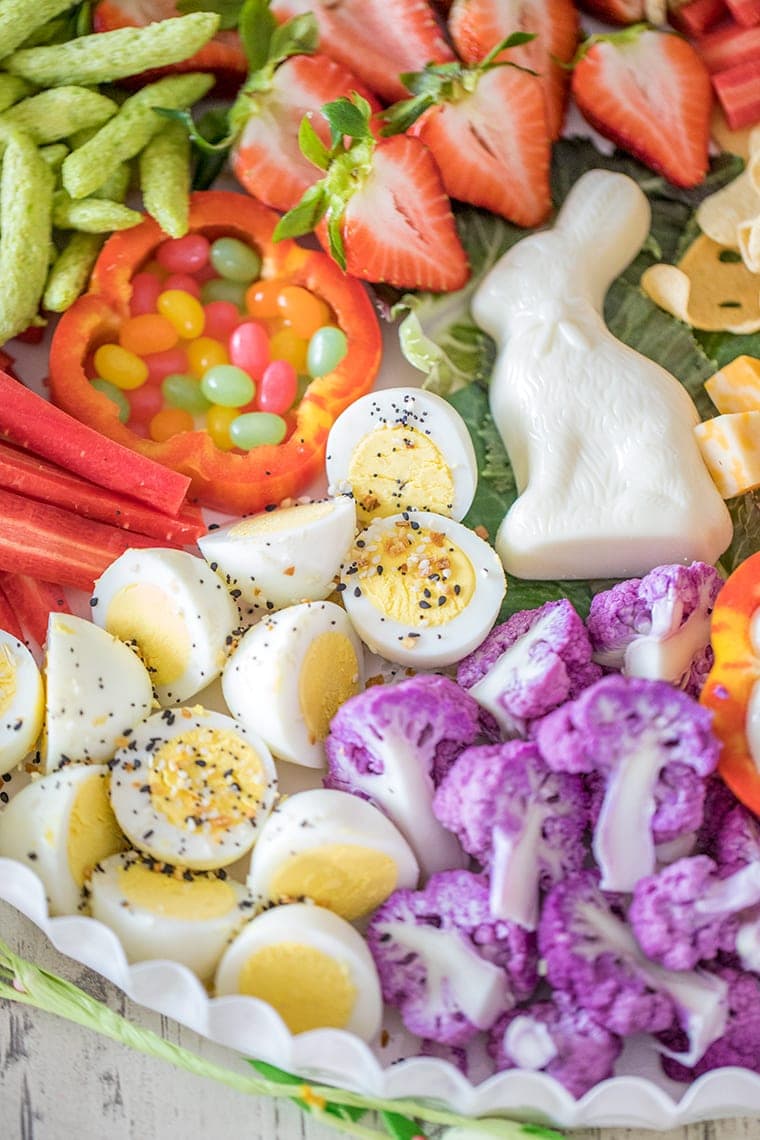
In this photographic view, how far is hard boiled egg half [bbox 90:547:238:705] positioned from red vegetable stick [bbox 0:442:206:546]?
0.43ft

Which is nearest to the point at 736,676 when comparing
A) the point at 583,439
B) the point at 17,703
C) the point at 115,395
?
the point at 583,439

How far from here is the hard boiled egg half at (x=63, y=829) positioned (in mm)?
1716

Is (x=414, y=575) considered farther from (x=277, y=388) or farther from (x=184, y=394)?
(x=184, y=394)

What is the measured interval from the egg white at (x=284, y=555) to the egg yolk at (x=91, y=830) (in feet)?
1.31

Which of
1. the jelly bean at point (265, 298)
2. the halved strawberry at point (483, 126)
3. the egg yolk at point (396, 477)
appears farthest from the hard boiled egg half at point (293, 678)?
the halved strawberry at point (483, 126)

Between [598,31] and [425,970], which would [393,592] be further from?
[598,31]

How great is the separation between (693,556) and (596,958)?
2.44 feet

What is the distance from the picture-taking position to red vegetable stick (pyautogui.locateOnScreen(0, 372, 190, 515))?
81.9 inches

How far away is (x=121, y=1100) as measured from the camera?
1.79m

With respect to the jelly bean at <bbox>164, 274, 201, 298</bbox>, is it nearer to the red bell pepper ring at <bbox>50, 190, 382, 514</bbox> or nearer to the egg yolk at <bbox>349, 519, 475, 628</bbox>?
the red bell pepper ring at <bbox>50, 190, 382, 514</bbox>

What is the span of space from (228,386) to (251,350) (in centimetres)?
9

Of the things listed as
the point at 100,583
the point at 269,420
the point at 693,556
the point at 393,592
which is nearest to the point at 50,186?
the point at 269,420

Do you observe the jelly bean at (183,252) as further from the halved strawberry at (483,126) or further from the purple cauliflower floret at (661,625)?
the purple cauliflower floret at (661,625)

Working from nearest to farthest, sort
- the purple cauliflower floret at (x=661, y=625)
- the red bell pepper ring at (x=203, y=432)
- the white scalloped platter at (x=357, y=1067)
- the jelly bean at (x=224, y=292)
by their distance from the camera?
the white scalloped platter at (x=357, y=1067)
the purple cauliflower floret at (x=661, y=625)
the red bell pepper ring at (x=203, y=432)
the jelly bean at (x=224, y=292)
